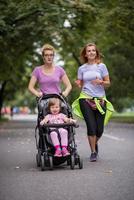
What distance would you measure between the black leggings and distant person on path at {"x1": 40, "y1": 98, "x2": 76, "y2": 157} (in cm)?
100

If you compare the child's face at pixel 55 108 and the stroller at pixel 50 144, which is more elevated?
the child's face at pixel 55 108

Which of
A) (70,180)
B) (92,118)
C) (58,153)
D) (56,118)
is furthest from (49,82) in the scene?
(70,180)

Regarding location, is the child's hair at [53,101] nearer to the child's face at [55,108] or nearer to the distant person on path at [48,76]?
the child's face at [55,108]

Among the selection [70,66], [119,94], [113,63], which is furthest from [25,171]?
[70,66]

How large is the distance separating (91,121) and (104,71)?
2.78 ft

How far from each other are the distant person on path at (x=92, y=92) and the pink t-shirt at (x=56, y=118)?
1.11 metres

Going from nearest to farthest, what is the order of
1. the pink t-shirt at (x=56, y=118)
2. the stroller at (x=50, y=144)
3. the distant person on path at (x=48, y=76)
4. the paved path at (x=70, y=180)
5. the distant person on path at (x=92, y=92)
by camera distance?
the paved path at (x=70, y=180), the stroller at (x=50, y=144), the pink t-shirt at (x=56, y=118), the distant person on path at (x=48, y=76), the distant person on path at (x=92, y=92)

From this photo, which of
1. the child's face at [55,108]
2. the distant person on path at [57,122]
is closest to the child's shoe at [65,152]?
the distant person on path at [57,122]

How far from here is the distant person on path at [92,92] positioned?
428 inches

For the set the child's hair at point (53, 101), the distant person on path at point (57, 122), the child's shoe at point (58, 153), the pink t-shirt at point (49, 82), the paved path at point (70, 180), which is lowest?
the paved path at point (70, 180)

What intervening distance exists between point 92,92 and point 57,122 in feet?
4.42

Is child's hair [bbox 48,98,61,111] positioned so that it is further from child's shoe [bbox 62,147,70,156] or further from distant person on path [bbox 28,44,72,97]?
child's shoe [bbox 62,147,70,156]

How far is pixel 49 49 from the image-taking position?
10156mm

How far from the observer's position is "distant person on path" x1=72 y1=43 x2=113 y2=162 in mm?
10883
